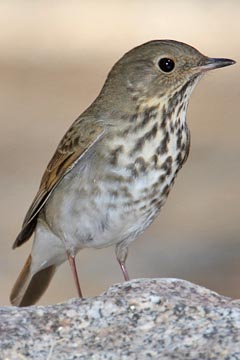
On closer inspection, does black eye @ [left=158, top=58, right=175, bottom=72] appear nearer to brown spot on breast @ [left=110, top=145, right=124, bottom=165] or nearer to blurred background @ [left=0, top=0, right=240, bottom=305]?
brown spot on breast @ [left=110, top=145, right=124, bottom=165]

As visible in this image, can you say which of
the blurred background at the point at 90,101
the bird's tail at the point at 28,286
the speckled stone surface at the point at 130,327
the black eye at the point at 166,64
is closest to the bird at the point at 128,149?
the black eye at the point at 166,64

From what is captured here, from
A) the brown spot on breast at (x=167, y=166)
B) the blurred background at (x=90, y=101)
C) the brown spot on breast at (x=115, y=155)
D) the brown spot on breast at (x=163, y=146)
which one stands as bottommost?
the blurred background at (x=90, y=101)

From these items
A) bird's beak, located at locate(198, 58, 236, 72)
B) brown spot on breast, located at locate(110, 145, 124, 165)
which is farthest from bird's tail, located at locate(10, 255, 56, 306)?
bird's beak, located at locate(198, 58, 236, 72)

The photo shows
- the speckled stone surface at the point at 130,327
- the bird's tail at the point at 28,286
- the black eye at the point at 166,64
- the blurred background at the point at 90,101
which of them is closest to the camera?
Answer: the speckled stone surface at the point at 130,327

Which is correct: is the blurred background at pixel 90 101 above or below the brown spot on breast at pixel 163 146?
below

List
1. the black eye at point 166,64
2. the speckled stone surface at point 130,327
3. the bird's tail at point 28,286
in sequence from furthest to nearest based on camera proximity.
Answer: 1. the bird's tail at point 28,286
2. the black eye at point 166,64
3. the speckled stone surface at point 130,327

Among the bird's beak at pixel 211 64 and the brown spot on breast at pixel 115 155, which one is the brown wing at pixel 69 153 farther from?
the bird's beak at pixel 211 64

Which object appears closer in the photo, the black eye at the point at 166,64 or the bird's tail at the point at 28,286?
the black eye at the point at 166,64
